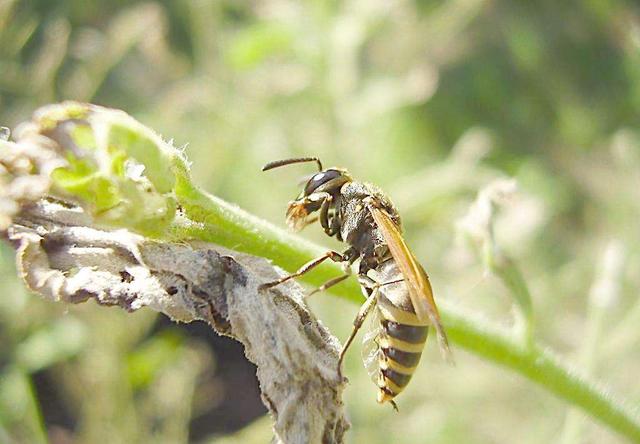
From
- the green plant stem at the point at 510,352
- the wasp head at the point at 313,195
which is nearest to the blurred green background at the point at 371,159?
the green plant stem at the point at 510,352

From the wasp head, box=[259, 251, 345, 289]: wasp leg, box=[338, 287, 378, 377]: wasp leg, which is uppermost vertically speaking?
box=[259, 251, 345, 289]: wasp leg

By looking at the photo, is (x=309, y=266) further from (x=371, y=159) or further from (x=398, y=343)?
(x=371, y=159)

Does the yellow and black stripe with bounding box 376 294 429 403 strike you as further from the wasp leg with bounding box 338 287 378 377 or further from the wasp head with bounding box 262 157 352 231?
the wasp head with bounding box 262 157 352 231

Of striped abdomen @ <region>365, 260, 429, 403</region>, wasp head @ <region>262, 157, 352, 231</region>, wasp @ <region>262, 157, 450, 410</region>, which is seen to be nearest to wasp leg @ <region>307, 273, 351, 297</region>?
wasp @ <region>262, 157, 450, 410</region>

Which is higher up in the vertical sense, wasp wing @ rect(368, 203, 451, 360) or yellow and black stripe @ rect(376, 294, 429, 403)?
wasp wing @ rect(368, 203, 451, 360)

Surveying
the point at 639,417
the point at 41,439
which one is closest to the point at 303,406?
the point at 639,417

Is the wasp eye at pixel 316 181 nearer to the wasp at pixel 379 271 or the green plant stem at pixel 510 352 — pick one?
the wasp at pixel 379 271
